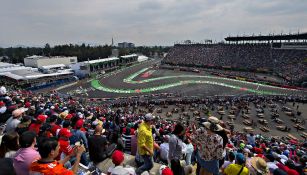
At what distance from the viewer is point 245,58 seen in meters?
65.4

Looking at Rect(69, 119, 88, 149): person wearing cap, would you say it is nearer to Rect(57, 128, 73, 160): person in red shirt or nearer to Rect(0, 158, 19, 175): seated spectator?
Rect(57, 128, 73, 160): person in red shirt

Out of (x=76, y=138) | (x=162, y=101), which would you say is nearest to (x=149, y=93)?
(x=162, y=101)

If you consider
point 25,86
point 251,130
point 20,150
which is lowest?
point 251,130

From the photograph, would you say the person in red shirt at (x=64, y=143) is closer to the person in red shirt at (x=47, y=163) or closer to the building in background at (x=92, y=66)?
the person in red shirt at (x=47, y=163)

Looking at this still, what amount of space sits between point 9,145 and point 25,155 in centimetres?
63

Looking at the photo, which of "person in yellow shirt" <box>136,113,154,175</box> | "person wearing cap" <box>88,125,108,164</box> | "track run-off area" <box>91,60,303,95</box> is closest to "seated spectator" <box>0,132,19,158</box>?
"person wearing cap" <box>88,125,108,164</box>

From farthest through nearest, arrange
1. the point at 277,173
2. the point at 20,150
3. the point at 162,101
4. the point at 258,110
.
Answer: the point at 162,101 < the point at 258,110 < the point at 277,173 < the point at 20,150

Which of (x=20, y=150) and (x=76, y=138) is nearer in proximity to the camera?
(x=20, y=150)

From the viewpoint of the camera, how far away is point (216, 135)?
4.47 meters

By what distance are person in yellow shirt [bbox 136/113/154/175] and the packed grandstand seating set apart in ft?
157

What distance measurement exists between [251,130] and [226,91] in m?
18.4

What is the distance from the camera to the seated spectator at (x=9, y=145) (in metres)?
4.39

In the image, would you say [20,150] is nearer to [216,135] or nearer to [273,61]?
[216,135]

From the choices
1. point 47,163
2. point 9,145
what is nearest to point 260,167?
point 47,163
